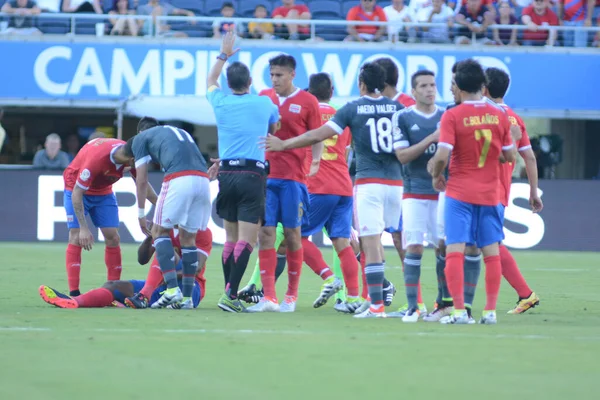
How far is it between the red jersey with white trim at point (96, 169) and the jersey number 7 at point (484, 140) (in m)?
3.58

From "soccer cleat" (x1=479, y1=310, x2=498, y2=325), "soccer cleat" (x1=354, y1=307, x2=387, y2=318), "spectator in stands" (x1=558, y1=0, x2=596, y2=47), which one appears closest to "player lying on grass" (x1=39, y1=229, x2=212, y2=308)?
"soccer cleat" (x1=354, y1=307, x2=387, y2=318)

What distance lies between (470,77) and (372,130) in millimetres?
1091

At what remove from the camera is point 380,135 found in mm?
9508

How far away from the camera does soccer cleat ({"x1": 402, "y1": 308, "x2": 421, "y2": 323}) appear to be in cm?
914

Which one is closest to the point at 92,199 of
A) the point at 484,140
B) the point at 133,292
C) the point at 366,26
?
the point at 133,292

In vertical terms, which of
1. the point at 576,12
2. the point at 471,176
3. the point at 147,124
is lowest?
the point at 471,176

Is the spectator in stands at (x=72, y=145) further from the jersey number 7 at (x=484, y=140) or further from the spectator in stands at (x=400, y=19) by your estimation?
the jersey number 7 at (x=484, y=140)

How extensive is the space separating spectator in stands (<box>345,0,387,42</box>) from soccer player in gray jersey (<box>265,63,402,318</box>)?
12.3 metres

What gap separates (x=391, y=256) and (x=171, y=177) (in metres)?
8.89

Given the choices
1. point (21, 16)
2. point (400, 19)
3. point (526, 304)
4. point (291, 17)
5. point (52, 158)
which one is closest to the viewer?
point (526, 304)

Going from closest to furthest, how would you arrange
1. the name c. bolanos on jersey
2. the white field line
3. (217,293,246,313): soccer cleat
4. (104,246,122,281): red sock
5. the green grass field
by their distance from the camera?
the green grass field, the white field line, the name c. bolanos on jersey, (217,293,246,313): soccer cleat, (104,246,122,281): red sock

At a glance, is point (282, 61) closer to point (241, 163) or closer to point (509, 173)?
point (241, 163)

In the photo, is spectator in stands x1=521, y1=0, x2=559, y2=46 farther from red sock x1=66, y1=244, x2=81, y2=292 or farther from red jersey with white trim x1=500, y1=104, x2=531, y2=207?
red sock x1=66, y1=244, x2=81, y2=292

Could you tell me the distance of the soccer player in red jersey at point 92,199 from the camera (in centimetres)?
1073
